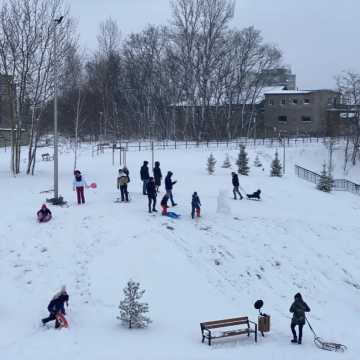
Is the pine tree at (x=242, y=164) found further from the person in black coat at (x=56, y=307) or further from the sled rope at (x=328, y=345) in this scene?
the person in black coat at (x=56, y=307)

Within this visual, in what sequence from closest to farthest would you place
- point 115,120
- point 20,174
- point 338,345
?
point 338,345
point 20,174
point 115,120

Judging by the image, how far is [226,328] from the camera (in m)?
14.8

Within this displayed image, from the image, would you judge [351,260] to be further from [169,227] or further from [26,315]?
[26,315]

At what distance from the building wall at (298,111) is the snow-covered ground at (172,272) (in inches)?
2069

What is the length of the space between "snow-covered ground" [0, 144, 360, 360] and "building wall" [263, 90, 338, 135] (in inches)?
2069

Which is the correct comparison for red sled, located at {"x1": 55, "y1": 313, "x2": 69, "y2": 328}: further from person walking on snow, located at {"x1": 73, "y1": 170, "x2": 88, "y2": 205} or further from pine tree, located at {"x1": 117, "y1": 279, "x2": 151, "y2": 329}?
person walking on snow, located at {"x1": 73, "y1": 170, "x2": 88, "y2": 205}

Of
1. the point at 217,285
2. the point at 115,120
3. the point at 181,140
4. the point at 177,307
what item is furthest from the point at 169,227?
the point at 115,120

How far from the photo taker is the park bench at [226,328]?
13.8 meters

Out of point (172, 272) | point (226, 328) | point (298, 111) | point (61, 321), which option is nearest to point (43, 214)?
point (172, 272)

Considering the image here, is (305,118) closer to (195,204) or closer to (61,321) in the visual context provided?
(195,204)

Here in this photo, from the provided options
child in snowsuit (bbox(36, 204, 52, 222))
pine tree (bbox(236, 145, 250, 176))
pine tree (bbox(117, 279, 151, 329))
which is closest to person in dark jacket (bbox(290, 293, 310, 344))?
pine tree (bbox(117, 279, 151, 329))

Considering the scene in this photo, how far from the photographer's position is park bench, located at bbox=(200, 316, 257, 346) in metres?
13.8

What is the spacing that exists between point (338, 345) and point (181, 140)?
187 ft

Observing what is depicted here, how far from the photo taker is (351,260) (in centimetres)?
2236
